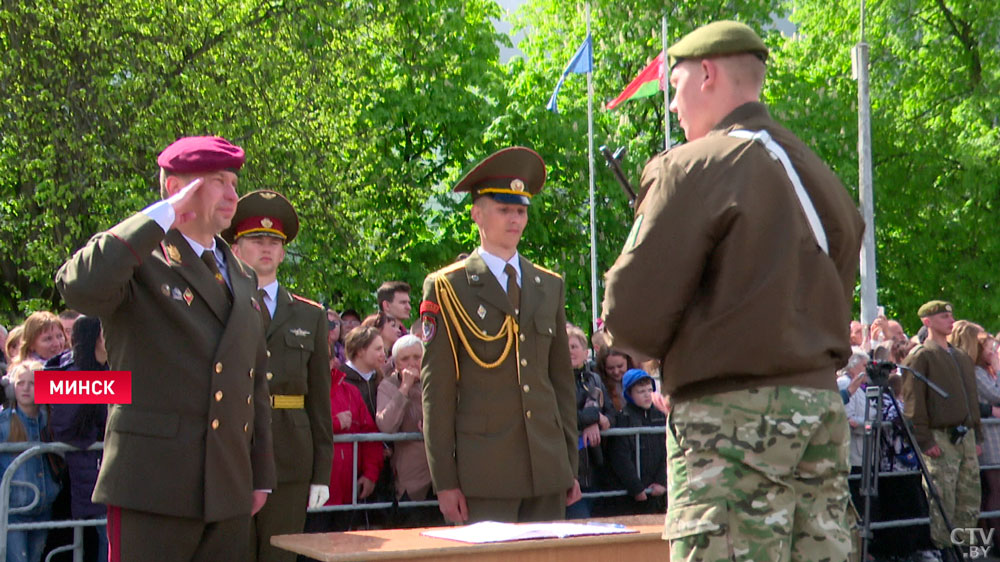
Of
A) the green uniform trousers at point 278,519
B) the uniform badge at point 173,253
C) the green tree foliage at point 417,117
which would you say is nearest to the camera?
the uniform badge at point 173,253

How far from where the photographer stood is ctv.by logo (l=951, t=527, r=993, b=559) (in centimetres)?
1031

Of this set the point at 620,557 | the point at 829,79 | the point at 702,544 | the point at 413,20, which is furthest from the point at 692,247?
the point at 829,79

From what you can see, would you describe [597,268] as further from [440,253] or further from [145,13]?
[145,13]

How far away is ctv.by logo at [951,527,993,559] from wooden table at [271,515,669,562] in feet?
20.9

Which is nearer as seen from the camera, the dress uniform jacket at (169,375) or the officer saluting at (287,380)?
the dress uniform jacket at (169,375)

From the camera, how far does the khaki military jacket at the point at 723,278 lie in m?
3.17

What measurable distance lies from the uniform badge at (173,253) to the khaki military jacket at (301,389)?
1.38 meters

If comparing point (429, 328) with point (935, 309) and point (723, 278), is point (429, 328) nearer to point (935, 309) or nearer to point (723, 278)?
point (723, 278)

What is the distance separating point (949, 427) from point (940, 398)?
0.24m

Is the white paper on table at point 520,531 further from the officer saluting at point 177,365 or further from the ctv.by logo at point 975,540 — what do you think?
the ctv.by logo at point 975,540

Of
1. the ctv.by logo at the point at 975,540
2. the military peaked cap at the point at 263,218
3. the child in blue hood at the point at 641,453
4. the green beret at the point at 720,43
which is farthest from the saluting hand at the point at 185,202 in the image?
the ctv.by logo at the point at 975,540

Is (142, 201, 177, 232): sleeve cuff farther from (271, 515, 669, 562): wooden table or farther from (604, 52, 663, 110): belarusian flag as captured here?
(604, 52, 663, 110): belarusian flag

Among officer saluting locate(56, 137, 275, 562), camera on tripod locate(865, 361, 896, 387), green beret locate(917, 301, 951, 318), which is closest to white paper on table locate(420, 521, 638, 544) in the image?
officer saluting locate(56, 137, 275, 562)

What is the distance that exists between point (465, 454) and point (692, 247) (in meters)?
2.54
